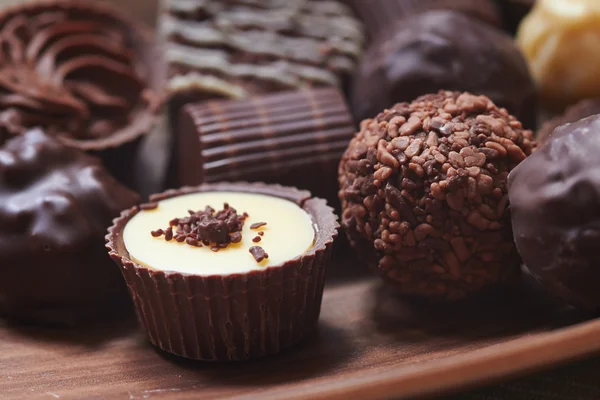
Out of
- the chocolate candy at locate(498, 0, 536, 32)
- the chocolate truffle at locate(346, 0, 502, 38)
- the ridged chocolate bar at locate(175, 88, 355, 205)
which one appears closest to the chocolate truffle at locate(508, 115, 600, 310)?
→ the ridged chocolate bar at locate(175, 88, 355, 205)

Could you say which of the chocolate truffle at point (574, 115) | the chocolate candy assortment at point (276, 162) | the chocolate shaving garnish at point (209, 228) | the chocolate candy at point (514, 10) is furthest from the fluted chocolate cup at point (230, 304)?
the chocolate candy at point (514, 10)

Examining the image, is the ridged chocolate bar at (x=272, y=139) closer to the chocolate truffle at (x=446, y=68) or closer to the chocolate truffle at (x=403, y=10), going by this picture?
the chocolate truffle at (x=446, y=68)

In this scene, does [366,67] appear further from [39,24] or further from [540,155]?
[39,24]

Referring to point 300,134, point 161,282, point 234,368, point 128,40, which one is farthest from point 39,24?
point 234,368

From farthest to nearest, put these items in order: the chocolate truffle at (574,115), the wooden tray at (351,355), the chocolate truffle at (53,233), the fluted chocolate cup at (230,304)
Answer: the chocolate truffle at (574,115) < the chocolate truffle at (53,233) < the fluted chocolate cup at (230,304) < the wooden tray at (351,355)

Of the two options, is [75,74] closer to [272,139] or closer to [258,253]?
[272,139]

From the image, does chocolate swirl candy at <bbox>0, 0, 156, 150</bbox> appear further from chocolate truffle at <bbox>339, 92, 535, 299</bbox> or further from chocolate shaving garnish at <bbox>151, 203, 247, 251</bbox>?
chocolate truffle at <bbox>339, 92, 535, 299</bbox>
